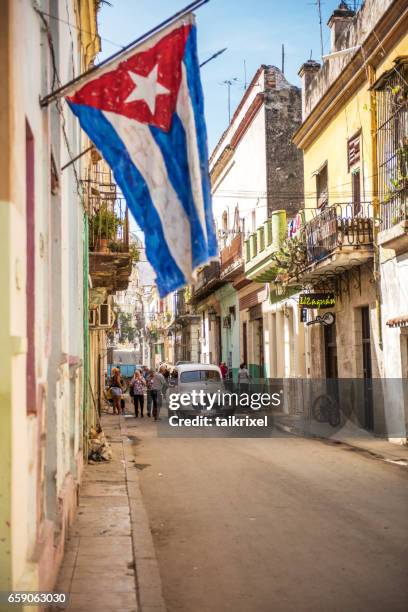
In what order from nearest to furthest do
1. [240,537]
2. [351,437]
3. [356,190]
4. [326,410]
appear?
[240,537] → [351,437] → [356,190] → [326,410]

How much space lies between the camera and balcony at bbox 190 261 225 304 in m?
35.8

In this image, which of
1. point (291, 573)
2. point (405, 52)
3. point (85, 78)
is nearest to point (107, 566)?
point (291, 573)

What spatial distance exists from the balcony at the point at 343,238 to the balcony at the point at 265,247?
148 inches

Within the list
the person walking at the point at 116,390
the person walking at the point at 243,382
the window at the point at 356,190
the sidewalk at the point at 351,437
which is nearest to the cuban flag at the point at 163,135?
the sidewalk at the point at 351,437

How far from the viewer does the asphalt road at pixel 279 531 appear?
19.6 feet

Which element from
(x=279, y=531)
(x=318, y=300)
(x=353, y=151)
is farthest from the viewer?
(x=318, y=300)

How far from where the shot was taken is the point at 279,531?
26.5 ft

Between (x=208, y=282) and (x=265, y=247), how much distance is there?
12575mm

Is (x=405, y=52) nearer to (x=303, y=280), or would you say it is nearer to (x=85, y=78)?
(x=303, y=280)

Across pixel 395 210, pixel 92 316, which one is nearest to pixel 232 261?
pixel 92 316

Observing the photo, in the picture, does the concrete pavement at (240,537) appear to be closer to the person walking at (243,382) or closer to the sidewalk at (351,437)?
the sidewalk at (351,437)

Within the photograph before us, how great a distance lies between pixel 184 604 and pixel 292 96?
82.5ft

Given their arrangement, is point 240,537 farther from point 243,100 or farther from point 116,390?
point 243,100

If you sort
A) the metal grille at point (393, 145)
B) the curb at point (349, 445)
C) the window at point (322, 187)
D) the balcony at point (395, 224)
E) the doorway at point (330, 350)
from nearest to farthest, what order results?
the curb at point (349, 445) → the balcony at point (395, 224) → the metal grille at point (393, 145) → the doorway at point (330, 350) → the window at point (322, 187)
